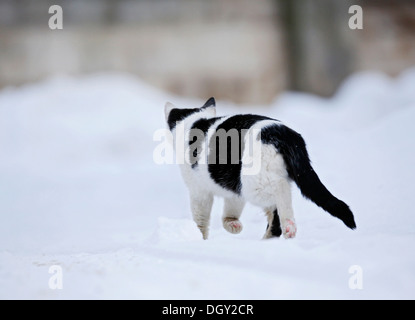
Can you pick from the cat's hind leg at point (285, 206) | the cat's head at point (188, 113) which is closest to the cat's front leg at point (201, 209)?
the cat's head at point (188, 113)

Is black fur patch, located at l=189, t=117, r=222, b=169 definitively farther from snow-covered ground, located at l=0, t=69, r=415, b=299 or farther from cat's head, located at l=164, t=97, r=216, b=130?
snow-covered ground, located at l=0, t=69, r=415, b=299

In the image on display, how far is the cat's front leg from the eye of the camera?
11.3ft

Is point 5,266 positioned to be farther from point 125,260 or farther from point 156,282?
point 156,282

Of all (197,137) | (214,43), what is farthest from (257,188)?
(214,43)

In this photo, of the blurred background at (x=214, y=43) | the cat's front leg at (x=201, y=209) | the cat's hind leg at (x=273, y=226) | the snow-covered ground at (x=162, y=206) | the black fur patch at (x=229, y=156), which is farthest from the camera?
the blurred background at (x=214, y=43)

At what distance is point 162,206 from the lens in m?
4.65

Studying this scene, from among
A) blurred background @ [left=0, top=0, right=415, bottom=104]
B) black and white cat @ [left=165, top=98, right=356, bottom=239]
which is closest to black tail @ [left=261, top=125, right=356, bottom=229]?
black and white cat @ [left=165, top=98, right=356, bottom=239]

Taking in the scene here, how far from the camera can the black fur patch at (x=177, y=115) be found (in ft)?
12.0

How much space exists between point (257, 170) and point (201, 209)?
67cm

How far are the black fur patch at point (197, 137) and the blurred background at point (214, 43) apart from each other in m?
4.81

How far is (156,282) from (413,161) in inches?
93.9

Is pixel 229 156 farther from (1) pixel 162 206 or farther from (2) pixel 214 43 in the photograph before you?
(2) pixel 214 43

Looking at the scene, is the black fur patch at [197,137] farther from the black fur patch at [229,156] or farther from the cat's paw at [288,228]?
the cat's paw at [288,228]
